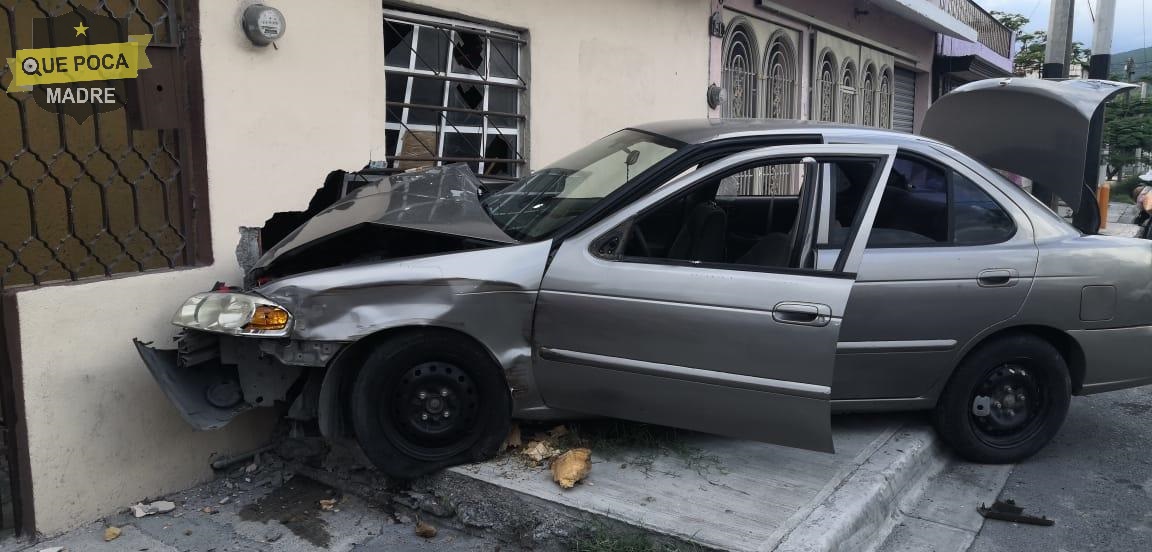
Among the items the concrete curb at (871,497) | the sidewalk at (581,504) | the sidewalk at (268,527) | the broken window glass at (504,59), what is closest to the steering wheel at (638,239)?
the sidewalk at (581,504)

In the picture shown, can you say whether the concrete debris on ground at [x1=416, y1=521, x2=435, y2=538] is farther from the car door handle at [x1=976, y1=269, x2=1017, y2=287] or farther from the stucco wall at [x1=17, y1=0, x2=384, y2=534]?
the car door handle at [x1=976, y1=269, x2=1017, y2=287]

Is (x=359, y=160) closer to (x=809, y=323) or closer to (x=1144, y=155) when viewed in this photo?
(x=809, y=323)

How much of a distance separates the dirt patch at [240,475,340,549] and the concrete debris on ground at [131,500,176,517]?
37cm

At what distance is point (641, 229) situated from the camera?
3.74 meters

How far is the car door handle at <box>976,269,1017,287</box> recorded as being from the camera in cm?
411

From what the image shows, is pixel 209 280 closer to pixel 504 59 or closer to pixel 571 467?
pixel 571 467

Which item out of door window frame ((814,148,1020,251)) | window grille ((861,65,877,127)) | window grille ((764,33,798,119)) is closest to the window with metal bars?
door window frame ((814,148,1020,251))

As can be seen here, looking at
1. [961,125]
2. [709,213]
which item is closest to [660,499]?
[709,213]

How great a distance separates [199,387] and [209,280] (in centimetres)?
78

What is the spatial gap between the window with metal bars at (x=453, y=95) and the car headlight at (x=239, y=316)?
7.15 feet

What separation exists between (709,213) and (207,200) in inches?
99.7

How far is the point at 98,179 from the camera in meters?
3.94

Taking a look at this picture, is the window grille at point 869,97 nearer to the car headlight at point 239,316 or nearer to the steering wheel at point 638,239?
the steering wheel at point 638,239

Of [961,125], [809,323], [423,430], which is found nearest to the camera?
[809,323]
